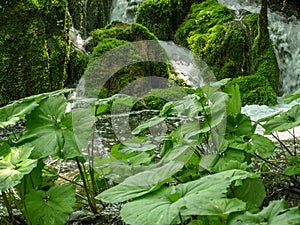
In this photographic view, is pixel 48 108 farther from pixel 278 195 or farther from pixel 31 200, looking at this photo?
pixel 278 195

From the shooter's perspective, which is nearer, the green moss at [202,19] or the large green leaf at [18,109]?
the large green leaf at [18,109]

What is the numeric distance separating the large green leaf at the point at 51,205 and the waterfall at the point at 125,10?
778 cm

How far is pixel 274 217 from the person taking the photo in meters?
0.87

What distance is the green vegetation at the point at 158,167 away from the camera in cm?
88

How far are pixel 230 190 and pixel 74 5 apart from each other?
23.2 feet

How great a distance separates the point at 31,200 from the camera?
122 centimetres

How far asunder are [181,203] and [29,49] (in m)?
5.24

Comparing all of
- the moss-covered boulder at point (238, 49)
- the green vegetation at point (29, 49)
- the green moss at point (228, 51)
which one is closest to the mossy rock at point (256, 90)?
the moss-covered boulder at point (238, 49)

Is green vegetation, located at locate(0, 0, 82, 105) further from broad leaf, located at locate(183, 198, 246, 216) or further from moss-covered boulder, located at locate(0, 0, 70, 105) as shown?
broad leaf, located at locate(183, 198, 246, 216)

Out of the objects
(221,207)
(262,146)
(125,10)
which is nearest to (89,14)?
(125,10)

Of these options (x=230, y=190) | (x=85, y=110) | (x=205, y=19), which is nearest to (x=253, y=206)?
(x=230, y=190)

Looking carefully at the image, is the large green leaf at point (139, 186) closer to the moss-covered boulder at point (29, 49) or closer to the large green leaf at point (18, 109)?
the large green leaf at point (18, 109)

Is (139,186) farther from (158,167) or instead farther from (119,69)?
(119,69)

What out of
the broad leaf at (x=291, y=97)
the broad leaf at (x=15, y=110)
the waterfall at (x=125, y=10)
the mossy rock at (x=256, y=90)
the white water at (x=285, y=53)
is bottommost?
the mossy rock at (x=256, y=90)
